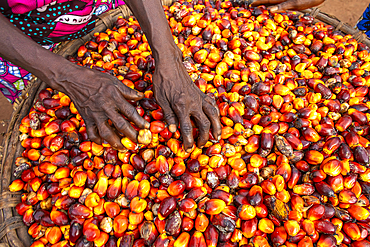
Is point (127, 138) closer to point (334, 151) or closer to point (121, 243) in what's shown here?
point (121, 243)

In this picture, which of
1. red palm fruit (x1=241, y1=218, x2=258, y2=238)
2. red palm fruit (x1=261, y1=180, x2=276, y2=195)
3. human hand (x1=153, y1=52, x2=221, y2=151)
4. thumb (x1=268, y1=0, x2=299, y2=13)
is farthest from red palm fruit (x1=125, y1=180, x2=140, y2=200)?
thumb (x1=268, y1=0, x2=299, y2=13)

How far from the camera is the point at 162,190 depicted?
1.20 metres

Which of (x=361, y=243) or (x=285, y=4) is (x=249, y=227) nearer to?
(x=361, y=243)

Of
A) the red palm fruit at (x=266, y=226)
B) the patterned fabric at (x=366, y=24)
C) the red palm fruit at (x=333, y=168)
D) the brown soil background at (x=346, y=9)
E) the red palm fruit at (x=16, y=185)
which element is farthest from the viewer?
the brown soil background at (x=346, y=9)

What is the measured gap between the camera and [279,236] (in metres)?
1.09

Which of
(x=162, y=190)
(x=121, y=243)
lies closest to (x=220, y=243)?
(x=162, y=190)

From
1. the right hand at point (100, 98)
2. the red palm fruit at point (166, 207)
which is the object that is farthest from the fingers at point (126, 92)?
the red palm fruit at point (166, 207)

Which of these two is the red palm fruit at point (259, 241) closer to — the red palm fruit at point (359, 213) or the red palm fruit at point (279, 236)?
the red palm fruit at point (279, 236)

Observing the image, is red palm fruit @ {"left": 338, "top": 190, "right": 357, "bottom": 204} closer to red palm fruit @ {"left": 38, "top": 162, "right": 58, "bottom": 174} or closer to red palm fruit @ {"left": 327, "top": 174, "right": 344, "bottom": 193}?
red palm fruit @ {"left": 327, "top": 174, "right": 344, "bottom": 193}

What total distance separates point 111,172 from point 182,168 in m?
0.43

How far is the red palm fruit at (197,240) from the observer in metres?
1.06

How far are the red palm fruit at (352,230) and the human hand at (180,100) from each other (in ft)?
2.97

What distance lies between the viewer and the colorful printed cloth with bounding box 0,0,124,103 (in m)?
1.30

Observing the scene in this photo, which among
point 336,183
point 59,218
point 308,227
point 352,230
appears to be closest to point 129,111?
point 59,218
